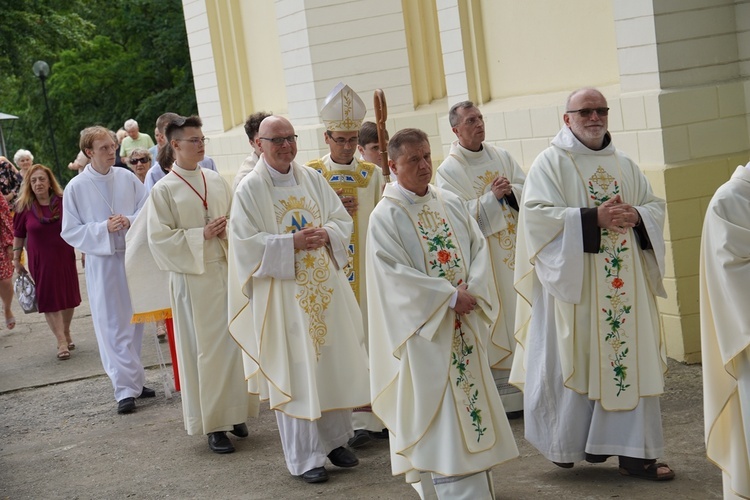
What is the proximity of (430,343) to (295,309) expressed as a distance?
4.54 ft

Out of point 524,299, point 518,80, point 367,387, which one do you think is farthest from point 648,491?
point 518,80

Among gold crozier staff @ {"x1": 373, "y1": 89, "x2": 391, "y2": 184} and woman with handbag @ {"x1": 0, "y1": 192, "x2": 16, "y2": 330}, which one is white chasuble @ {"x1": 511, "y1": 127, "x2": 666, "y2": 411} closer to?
gold crozier staff @ {"x1": 373, "y1": 89, "x2": 391, "y2": 184}

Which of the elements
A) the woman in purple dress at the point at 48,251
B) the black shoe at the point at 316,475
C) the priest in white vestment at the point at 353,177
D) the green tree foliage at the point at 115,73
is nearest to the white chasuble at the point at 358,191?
the priest in white vestment at the point at 353,177

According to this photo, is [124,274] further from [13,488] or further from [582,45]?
[582,45]

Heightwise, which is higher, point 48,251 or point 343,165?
point 343,165

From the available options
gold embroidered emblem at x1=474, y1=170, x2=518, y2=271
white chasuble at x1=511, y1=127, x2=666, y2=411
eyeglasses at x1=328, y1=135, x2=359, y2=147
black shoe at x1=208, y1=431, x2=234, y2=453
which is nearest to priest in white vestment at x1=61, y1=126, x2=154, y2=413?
black shoe at x1=208, y1=431, x2=234, y2=453

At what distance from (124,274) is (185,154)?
6.68 ft

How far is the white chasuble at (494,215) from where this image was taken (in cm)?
793

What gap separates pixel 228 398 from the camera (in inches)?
308

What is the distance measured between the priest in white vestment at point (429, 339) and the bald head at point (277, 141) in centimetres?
118

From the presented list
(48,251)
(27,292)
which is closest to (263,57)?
(48,251)

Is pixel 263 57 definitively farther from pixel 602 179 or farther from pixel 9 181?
pixel 602 179

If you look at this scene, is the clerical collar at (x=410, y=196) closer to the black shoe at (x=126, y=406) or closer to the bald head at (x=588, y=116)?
the bald head at (x=588, y=116)

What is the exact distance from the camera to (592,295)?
20.5 ft
